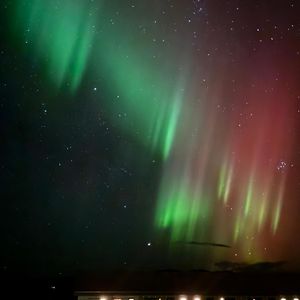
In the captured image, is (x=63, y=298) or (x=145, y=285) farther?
(x=145, y=285)

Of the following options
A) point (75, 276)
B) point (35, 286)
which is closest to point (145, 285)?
point (75, 276)

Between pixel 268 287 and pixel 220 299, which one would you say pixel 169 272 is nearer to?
pixel 220 299

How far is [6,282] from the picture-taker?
30.6 metres

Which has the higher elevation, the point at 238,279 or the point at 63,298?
the point at 238,279

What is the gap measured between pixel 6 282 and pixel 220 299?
48.7 feet

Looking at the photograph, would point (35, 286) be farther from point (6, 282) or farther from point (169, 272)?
point (169, 272)

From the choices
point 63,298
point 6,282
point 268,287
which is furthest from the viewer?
point 268,287

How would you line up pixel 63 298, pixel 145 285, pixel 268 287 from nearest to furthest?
1. pixel 63 298
2. pixel 145 285
3. pixel 268 287

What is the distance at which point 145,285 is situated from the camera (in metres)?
33.0

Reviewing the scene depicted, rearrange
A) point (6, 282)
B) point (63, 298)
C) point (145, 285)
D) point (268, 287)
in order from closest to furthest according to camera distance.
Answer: point (63, 298)
point (6, 282)
point (145, 285)
point (268, 287)

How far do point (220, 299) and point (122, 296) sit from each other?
23.9ft

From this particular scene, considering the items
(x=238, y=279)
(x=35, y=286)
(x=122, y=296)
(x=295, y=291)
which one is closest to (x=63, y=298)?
(x=35, y=286)

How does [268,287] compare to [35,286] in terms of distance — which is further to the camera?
[268,287]

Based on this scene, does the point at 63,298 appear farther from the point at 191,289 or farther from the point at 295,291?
the point at 295,291
